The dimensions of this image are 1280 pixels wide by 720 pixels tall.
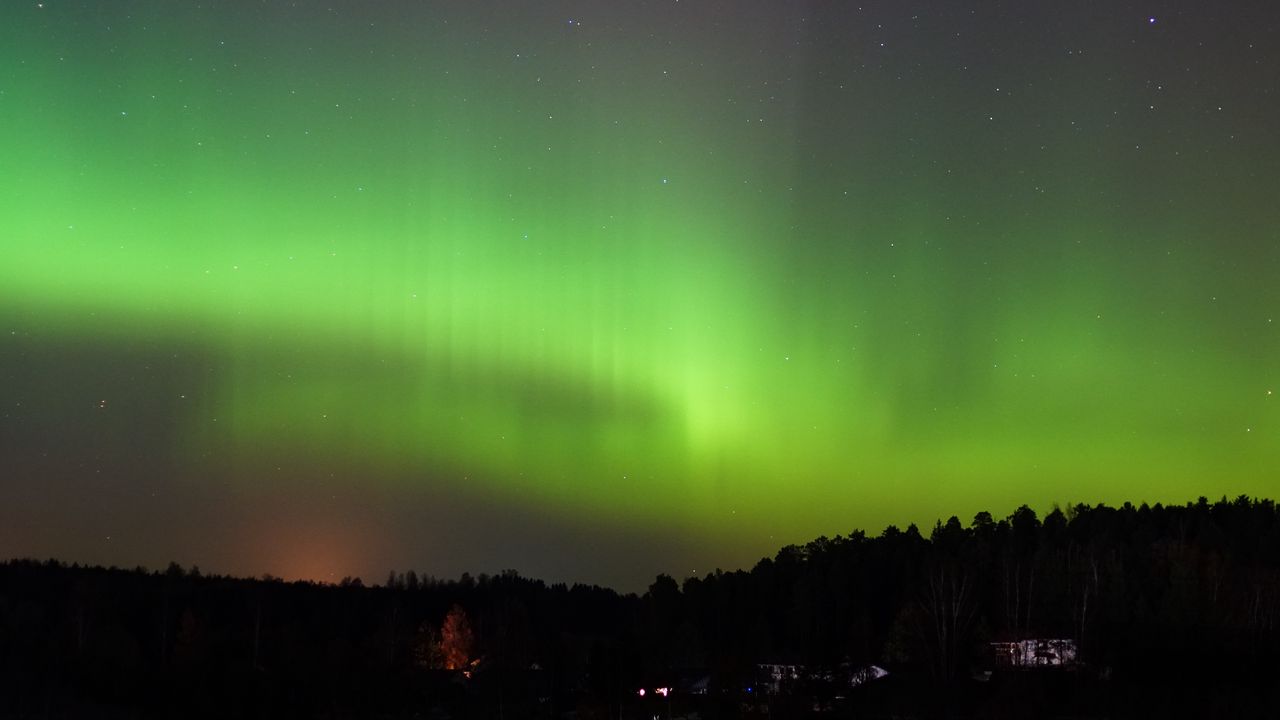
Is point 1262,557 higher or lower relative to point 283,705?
higher

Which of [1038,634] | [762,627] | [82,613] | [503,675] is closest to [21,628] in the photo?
[82,613]

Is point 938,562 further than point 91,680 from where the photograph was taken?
Yes

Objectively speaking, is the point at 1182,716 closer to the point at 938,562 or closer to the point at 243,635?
the point at 938,562

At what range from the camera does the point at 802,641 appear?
118 m

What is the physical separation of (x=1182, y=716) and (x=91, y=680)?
70.8m

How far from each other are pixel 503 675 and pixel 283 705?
19.0m

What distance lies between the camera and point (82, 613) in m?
121

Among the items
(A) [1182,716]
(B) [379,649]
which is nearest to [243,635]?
(B) [379,649]

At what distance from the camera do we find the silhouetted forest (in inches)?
3314

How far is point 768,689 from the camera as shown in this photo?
94562 millimetres

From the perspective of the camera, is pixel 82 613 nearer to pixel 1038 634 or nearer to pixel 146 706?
pixel 146 706

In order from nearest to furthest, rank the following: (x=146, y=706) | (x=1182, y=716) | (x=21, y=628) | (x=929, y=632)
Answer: (x=1182, y=716), (x=146, y=706), (x=929, y=632), (x=21, y=628)

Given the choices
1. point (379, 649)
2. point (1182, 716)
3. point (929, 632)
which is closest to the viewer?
point (1182, 716)

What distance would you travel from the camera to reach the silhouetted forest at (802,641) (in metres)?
84.2
